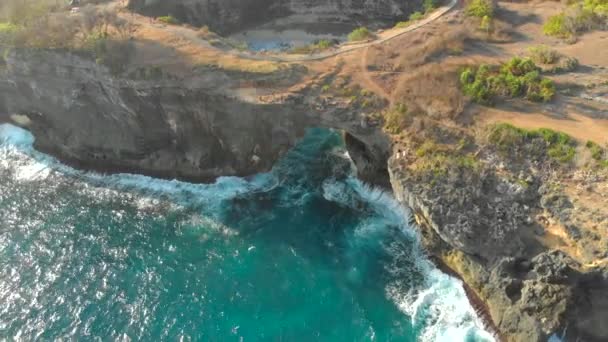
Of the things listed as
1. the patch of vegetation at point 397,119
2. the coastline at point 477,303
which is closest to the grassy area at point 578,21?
the patch of vegetation at point 397,119

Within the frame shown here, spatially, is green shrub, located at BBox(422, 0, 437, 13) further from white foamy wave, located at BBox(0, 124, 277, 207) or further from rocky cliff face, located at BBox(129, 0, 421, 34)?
white foamy wave, located at BBox(0, 124, 277, 207)

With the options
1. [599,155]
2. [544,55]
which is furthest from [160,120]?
[599,155]

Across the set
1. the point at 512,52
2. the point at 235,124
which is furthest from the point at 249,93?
the point at 512,52

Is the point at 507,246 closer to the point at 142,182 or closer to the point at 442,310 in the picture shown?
the point at 442,310

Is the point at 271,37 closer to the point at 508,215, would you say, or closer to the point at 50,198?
the point at 50,198

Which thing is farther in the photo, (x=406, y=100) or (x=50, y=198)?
(x=50, y=198)

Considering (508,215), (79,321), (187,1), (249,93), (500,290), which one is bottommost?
(79,321)
